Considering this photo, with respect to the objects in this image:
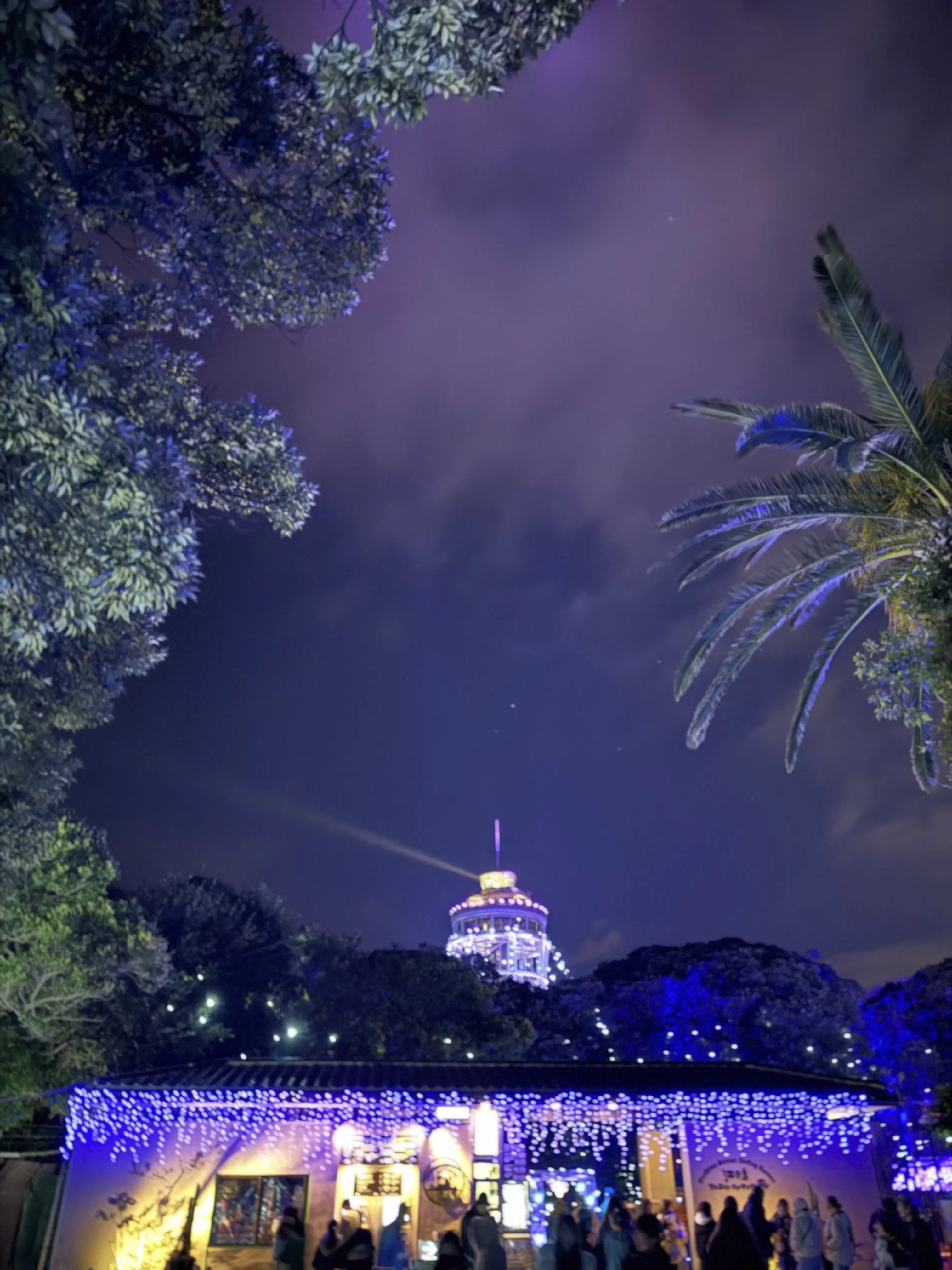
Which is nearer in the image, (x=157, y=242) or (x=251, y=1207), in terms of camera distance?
(x=157, y=242)

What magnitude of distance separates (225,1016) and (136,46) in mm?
26606

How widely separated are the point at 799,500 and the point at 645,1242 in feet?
26.0

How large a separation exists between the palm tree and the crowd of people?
576 cm

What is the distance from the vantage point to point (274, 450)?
26.0 feet

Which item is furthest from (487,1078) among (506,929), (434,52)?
(506,929)

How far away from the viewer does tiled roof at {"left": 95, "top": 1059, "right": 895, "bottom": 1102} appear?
1411cm

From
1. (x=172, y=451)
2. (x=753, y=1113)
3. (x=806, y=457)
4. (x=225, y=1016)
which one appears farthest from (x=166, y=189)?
(x=225, y=1016)

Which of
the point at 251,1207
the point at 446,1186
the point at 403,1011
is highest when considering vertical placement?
the point at 403,1011

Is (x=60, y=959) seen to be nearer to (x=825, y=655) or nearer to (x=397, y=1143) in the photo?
(x=397, y=1143)

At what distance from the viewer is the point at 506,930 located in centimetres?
8288

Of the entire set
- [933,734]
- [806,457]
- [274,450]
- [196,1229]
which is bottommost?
[196,1229]

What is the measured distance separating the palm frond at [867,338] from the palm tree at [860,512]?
0.04 feet

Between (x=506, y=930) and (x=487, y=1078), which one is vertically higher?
(x=506, y=930)

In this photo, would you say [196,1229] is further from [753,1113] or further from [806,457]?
[806,457]
